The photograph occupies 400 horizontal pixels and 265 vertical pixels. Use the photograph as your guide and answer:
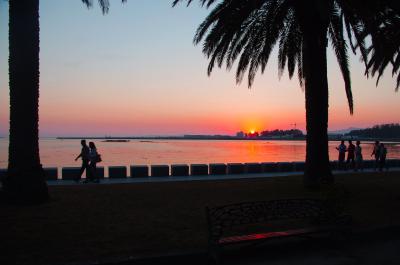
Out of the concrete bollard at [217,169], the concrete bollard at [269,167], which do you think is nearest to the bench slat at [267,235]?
the concrete bollard at [217,169]

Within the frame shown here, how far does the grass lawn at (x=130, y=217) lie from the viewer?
6867 millimetres

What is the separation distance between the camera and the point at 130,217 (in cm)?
941

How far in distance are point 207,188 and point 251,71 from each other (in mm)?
4208

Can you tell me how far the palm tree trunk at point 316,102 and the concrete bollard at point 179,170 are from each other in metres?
6.75

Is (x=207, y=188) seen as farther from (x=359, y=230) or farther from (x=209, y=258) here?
(x=209, y=258)

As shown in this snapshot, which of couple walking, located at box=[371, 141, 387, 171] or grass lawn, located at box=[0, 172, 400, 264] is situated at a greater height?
couple walking, located at box=[371, 141, 387, 171]

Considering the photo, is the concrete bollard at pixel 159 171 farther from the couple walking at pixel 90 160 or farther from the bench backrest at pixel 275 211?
the bench backrest at pixel 275 211

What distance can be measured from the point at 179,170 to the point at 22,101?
956cm

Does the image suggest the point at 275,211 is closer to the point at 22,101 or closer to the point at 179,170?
the point at 22,101

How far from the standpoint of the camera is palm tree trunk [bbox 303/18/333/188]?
13289 millimetres

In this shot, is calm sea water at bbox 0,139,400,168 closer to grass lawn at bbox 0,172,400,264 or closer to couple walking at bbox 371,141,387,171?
couple walking at bbox 371,141,387,171

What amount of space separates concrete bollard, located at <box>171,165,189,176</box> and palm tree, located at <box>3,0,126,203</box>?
28.9 feet

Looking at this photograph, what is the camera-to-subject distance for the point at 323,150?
1388cm

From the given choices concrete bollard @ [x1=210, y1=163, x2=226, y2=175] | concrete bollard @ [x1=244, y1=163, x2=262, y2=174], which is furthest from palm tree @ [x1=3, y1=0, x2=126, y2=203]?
concrete bollard @ [x1=244, y1=163, x2=262, y2=174]
